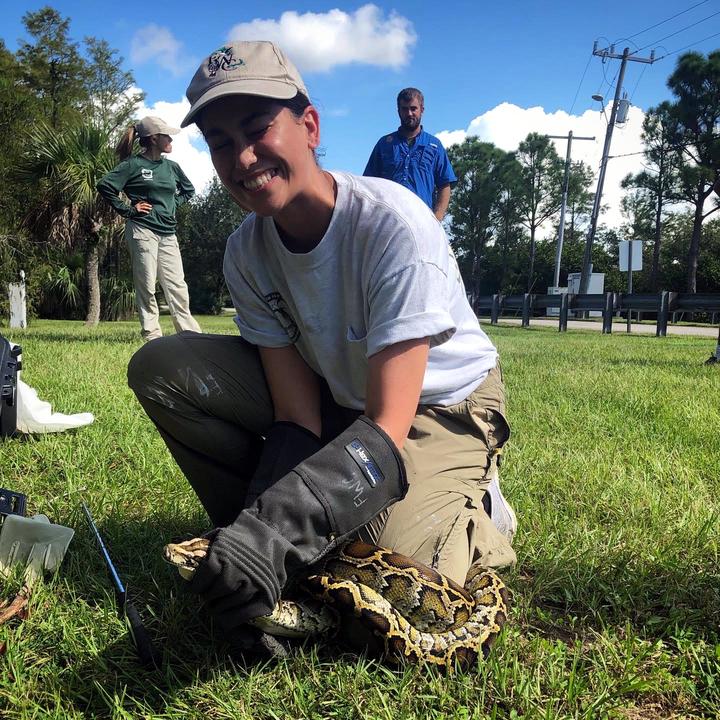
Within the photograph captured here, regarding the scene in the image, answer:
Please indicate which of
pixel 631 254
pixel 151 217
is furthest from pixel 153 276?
pixel 631 254

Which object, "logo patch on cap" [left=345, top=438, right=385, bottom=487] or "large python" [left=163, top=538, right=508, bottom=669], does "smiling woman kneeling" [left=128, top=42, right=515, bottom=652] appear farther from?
"large python" [left=163, top=538, right=508, bottom=669]

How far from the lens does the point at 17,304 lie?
53.3 ft

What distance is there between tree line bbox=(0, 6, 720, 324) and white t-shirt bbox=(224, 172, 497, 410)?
202 inches

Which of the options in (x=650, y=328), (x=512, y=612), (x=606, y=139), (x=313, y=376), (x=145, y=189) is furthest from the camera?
(x=606, y=139)

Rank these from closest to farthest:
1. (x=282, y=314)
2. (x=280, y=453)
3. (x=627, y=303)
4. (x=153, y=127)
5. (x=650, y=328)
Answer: (x=280, y=453) < (x=282, y=314) < (x=153, y=127) < (x=627, y=303) < (x=650, y=328)

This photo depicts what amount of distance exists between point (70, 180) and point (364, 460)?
16206mm

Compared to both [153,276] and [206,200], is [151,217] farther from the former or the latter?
[206,200]

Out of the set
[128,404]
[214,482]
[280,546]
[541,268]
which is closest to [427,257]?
[280,546]

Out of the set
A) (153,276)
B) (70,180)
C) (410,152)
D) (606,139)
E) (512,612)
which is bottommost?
(512,612)

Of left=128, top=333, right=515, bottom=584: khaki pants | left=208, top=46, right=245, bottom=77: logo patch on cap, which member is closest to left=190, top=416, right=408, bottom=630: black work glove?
left=128, top=333, right=515, bottom=584: khaki pants

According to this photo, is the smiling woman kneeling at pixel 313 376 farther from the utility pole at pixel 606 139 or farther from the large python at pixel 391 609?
the utility pole at pixel 606 139

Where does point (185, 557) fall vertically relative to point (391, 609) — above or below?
above

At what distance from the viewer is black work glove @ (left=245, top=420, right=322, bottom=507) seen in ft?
7.82

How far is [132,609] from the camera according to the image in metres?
2.03
